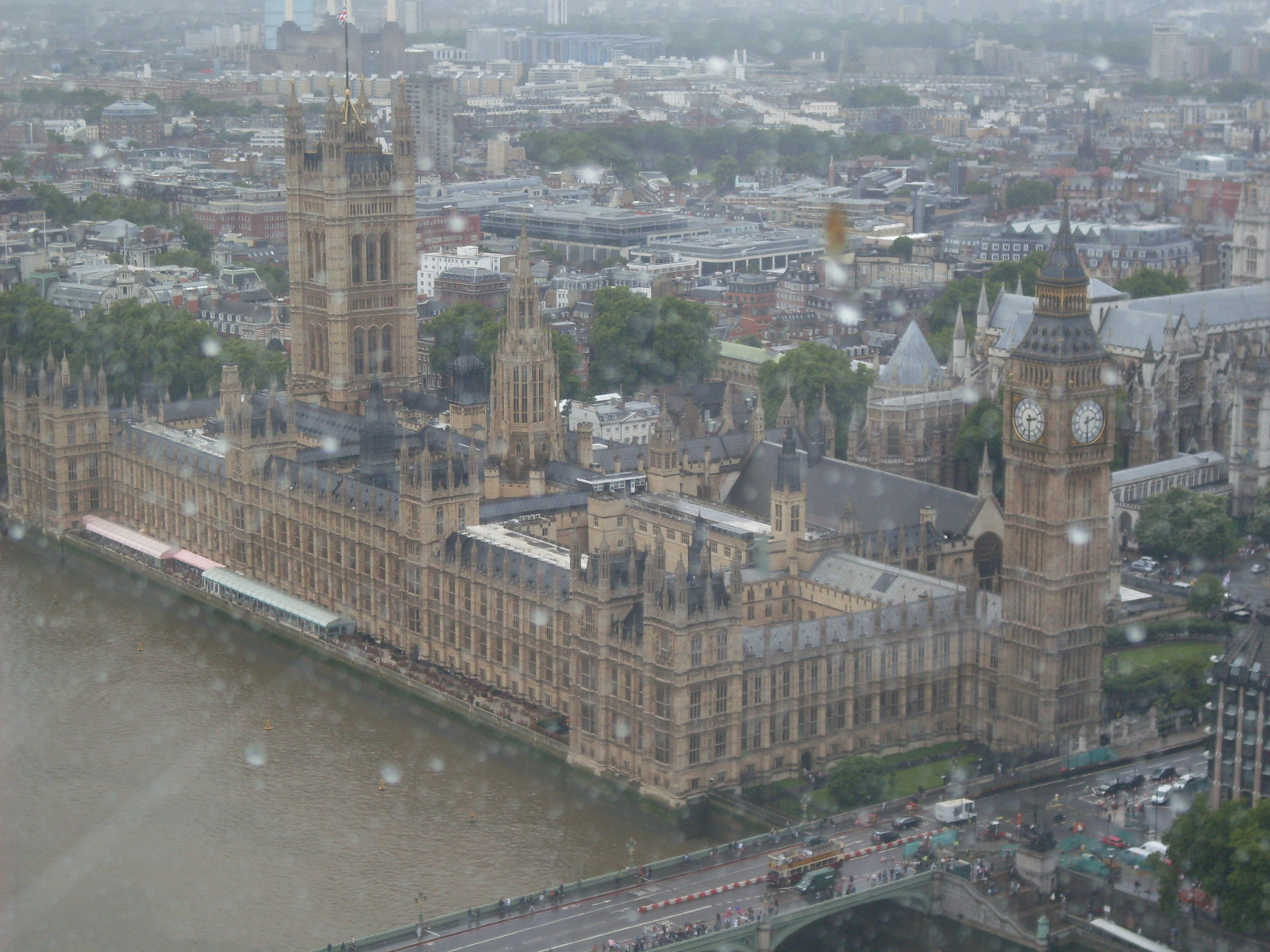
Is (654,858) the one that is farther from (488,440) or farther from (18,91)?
(18,91)

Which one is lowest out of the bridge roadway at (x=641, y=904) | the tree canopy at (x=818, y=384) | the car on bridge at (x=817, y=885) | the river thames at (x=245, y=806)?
the river thames at (x=245, y=806)

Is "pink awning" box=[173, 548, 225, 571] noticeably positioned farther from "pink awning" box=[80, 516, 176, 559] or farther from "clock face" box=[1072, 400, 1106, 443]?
"clock face" box=[1072, 400, 1106, 443]

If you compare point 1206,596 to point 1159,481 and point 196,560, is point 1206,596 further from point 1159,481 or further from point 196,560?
point 196,560

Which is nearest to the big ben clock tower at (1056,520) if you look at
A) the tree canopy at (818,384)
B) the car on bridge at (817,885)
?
the car on bridge at (817,885)

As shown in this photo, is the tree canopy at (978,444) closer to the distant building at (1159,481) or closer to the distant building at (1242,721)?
the distant building at (1159,481)

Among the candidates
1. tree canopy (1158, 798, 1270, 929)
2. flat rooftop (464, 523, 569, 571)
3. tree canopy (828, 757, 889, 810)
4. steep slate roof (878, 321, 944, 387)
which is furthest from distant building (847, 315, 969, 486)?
tree canopy (1158, 798, 1270, 929)

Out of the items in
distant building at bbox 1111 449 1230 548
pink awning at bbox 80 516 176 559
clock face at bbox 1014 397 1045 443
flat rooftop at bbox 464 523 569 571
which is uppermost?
clock face at bbox 1014 397 1045 443

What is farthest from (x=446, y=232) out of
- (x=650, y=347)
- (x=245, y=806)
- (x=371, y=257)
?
(x=245, y=806)
